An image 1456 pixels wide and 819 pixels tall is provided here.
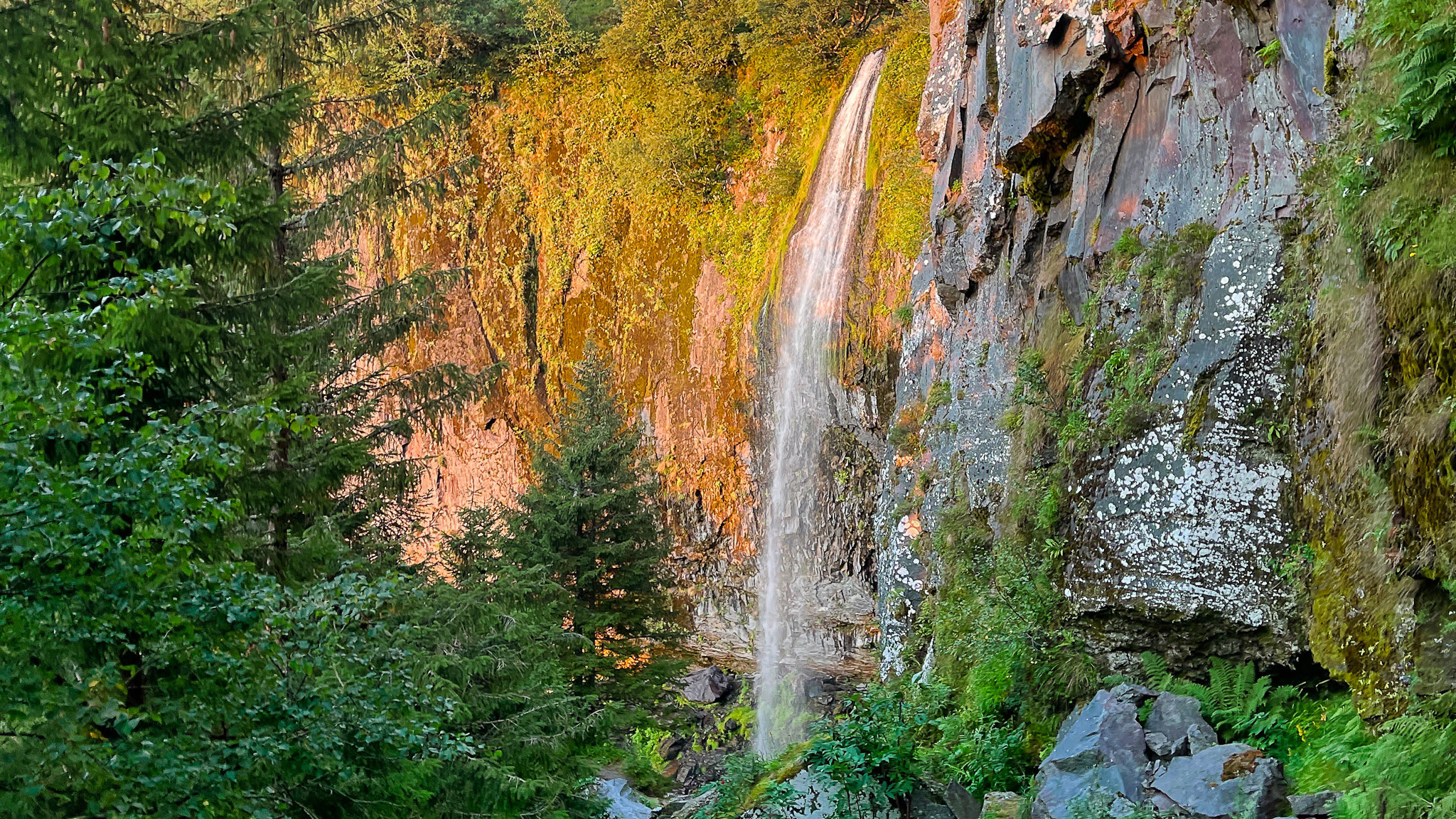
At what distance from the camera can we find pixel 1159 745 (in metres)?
5.02

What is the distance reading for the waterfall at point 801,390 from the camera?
14867mm

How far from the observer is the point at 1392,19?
4484mm

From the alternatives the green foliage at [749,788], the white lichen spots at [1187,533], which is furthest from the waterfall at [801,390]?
the white lichen spots at [1187,533]

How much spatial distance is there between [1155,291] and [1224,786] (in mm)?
3518

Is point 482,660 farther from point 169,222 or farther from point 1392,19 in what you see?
point 1392,19

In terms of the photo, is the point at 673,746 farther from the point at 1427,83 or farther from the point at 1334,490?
the point at 1427,83

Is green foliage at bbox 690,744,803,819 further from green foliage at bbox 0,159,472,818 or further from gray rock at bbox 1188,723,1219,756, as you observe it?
green foliage at bbox 0,159,472,818

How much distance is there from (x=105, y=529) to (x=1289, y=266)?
238 inches

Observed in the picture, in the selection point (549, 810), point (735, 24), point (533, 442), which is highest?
point (735, 24)

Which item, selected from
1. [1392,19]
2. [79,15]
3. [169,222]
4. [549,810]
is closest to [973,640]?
[549,810]

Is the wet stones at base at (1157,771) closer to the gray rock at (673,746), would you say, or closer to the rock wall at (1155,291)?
the rock wall at (1155,291)

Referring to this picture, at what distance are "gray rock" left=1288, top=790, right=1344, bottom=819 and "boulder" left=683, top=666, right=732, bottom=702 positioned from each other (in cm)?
1271

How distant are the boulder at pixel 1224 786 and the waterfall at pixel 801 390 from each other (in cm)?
1000

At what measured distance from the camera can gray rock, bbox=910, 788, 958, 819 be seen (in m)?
5.53
